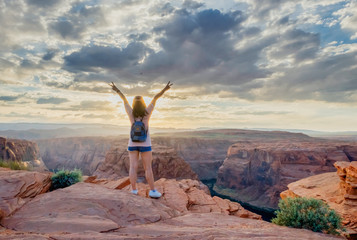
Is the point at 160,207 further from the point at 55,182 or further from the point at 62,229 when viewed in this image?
the point at 55,182

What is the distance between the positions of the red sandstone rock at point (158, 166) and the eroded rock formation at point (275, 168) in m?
13.2

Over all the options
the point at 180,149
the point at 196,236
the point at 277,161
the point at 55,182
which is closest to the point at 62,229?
the point at 196,236

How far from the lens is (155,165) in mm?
49062

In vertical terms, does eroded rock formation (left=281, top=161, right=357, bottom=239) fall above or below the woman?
below

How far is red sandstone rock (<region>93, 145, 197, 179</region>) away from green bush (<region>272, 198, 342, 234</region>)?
146ft

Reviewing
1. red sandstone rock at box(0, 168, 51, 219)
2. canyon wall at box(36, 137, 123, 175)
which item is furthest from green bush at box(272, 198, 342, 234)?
canyon wall at box(36, 137, 123, 175)

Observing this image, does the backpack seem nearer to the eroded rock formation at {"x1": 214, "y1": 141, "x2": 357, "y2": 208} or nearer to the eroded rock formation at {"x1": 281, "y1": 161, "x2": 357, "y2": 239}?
the eroded rock formation at {"x1": 281, "y1": 161, "x2": 357, "y2": 239}

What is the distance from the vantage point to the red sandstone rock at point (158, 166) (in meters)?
49.0

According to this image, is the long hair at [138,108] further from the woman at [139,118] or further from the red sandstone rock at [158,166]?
the red sandstone rock at [158,166]

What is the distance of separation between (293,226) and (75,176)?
7.41 meters

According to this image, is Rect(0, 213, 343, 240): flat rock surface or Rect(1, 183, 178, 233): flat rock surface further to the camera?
Rect(1, 183, 178, 233): flat rock surface

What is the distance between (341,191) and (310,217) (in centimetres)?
1786

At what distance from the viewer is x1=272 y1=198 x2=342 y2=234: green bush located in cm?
524

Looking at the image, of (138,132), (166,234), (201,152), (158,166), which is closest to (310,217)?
(166,234)
